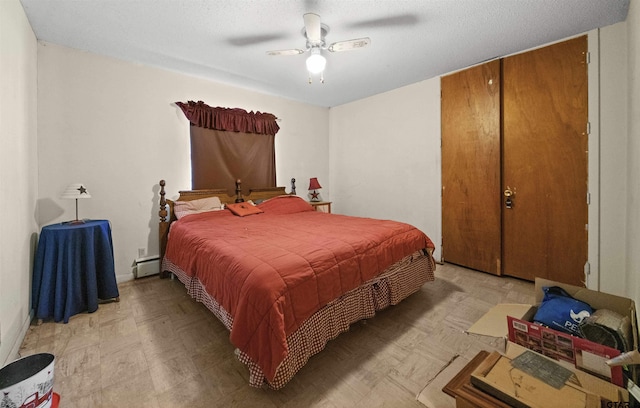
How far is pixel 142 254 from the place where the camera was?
3053mm

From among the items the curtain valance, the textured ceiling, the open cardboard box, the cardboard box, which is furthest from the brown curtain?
the cardboard box

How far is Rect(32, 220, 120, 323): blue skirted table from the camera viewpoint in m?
2.09

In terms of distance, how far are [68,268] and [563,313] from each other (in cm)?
340

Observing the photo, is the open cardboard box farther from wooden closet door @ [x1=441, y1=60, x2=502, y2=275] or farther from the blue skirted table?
the blue skirted table

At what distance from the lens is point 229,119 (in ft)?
11.8

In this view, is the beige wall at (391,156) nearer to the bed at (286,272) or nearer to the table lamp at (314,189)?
the table lamp at (314,189)

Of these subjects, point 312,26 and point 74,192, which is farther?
point 74,192

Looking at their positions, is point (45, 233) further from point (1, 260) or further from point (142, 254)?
point (142, 254)

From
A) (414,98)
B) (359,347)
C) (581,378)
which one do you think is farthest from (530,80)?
(359,347)

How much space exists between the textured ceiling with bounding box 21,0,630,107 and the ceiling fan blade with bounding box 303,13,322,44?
0.06 m

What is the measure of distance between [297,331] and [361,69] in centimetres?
296

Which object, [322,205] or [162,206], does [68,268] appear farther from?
[322,205]

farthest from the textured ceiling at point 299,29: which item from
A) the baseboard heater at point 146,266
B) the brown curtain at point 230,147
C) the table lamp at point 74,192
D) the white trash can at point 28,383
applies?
the white trash can at point 28,383

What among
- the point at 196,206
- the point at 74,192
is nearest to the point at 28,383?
the point at 74,192
